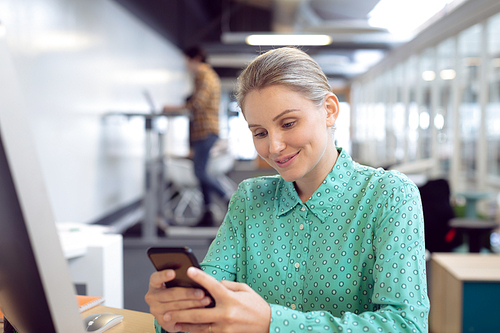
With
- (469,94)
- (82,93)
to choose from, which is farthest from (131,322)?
(469,94)

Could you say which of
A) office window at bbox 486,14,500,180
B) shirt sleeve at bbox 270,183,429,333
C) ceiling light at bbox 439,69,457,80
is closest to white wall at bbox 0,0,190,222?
shirt sleeve at bbox 270,183,429,333

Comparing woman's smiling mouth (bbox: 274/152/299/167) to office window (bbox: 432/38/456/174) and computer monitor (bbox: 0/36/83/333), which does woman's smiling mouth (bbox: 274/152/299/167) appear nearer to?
computer monitor (bbox: 0/36/83/333)

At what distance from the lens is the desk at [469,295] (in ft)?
6.66

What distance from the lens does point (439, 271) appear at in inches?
93.5

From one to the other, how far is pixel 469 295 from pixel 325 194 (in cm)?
146

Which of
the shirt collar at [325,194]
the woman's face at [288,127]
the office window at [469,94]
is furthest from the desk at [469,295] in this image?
the office window at [469,94]

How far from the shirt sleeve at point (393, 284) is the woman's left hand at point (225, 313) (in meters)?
0.03

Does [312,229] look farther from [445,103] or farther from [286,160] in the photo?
[445,103]

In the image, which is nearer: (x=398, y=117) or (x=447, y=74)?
(x=447, y=74)

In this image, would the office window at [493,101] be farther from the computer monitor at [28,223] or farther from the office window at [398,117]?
the computer monitor at [28,223]

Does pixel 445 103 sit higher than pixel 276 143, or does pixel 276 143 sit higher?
pixel 445 103

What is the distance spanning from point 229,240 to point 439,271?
1755 millimetres

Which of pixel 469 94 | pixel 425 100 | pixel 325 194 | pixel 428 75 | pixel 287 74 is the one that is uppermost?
pixel 428 75

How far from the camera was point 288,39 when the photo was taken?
756 cm
